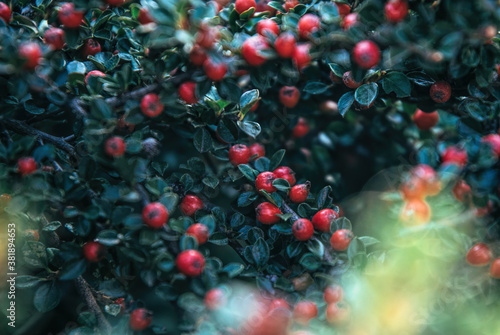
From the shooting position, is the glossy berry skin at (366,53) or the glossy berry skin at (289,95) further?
the glossy berry skin at (289,95)

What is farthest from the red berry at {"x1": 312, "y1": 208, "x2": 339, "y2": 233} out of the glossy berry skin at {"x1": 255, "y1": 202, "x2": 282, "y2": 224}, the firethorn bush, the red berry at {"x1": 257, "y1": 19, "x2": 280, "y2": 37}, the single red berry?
the single red berry

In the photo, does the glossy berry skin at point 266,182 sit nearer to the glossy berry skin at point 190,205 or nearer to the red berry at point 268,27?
the glossy berry skin at point 190,205

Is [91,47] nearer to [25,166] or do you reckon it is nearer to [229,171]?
[25,166]

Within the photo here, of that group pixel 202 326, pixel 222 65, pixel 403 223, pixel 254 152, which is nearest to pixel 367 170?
pixel 254 152

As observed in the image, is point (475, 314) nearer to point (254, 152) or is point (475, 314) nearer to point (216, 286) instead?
point (216, 286)

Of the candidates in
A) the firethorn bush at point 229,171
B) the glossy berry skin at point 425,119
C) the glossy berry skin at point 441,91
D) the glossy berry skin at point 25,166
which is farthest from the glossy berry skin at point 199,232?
the glossy berry skin at point 425,119

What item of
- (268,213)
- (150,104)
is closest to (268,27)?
(150,104)

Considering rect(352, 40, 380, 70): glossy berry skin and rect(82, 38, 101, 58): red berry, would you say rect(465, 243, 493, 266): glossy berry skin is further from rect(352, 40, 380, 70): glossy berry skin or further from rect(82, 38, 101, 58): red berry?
rect(82, 38, 101, 58): red berry
